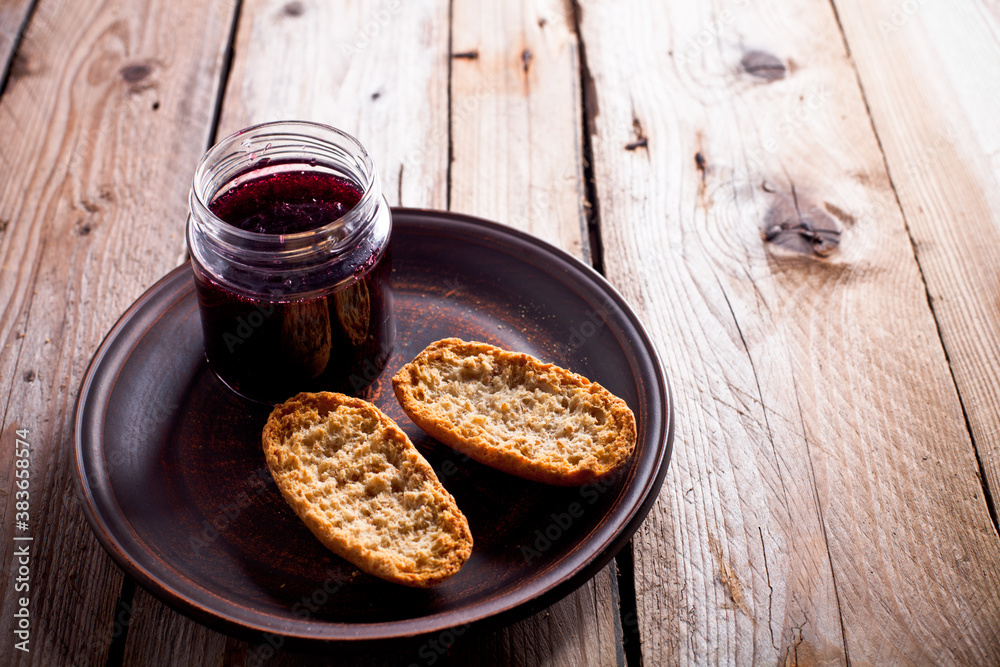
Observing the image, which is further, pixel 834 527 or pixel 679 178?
pixel 679 178

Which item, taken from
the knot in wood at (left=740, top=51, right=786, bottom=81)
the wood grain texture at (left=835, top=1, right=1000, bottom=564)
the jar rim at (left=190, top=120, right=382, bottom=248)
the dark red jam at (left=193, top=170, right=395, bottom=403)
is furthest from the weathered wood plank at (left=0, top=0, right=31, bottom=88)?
the wood grain texture at (left=835, top=1, right=1000, bottom=564)

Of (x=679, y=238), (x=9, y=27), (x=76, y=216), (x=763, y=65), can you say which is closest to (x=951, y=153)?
(x=763, y=65)

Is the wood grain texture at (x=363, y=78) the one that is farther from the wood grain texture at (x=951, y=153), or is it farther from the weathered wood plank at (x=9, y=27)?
the wood grain texture at (x=951, y=153)

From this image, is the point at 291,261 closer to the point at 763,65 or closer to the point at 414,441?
the point at 414,441

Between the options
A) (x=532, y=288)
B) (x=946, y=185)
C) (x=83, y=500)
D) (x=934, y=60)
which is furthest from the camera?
(x=934, y=60)

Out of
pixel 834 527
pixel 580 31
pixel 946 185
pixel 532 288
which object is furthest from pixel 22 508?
pixel 946 185

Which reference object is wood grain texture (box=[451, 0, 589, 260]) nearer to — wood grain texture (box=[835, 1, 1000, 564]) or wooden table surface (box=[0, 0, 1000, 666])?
Answer: wooden table surface (box=[0, 0, 1000, 666])

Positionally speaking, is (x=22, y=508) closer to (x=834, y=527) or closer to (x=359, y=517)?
(x=359, y=517)

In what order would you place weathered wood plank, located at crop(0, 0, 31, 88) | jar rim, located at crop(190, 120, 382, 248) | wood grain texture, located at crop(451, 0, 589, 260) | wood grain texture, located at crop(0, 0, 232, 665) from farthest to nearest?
weathered wood plank, located at crop(0, 0, 31, 88) → wood grain texture, located at crop(451, 0, 589, 260) → wood grain texture, located at crop(0, 0, 232, 665) → jar rim, located at crop(190, 120, 382, 248)
